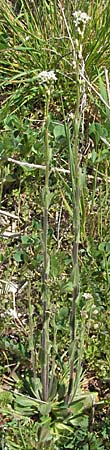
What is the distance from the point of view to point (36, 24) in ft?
8.71

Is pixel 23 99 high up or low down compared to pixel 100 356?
up

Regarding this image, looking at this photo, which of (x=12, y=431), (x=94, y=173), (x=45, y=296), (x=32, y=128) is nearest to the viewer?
(x=45, y=296)

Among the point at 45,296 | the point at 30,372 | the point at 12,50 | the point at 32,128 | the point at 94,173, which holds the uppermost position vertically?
the point at 12,50

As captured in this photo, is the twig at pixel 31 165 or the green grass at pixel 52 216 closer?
the green grass at pixel 52 216

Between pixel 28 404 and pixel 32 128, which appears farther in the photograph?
pixel 32 128

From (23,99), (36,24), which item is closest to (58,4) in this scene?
(36,24)

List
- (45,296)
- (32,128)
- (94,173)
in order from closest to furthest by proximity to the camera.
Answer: (45,296) < (94,173) < (32,128)

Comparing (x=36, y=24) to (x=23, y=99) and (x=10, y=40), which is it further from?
(x=23, y=99)

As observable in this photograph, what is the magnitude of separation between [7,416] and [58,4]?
1.48 meters

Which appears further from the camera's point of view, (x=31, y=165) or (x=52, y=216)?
(x=52, y=216)

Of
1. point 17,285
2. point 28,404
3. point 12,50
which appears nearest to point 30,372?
point 28,404

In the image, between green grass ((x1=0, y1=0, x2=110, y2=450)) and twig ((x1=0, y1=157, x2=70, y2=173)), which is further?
twig ((x1=0, y1=157, x2=70, y2=173))

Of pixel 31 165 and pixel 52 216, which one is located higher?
pixel 31 165

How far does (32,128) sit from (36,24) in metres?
0.41
